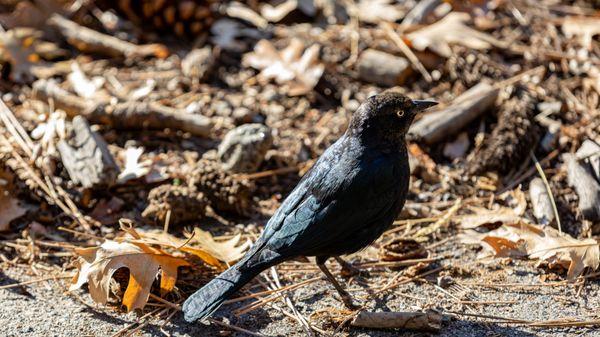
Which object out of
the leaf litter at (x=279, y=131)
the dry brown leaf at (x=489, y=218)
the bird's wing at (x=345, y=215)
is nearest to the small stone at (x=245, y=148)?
the leaf litter at (x=279, y=131)

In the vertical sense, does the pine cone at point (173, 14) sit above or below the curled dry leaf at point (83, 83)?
above

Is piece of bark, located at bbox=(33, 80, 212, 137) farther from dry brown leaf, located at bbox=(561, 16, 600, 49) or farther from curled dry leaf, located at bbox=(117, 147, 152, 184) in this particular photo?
dry brown leaf, located at bbox=(561, 16, 600, 49)

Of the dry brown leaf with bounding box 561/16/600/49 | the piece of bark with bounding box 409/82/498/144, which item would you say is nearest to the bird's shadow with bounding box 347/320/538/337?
the piece of bark with bounding box 409/82/498/144

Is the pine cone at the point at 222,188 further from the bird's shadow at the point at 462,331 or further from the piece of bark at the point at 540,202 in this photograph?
the piece of bark at the point at 540,202

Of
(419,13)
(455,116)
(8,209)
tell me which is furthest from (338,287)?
(419,13)

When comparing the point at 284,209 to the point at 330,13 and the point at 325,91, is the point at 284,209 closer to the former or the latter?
the point at 325,91

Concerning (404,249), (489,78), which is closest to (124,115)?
(404,249)
